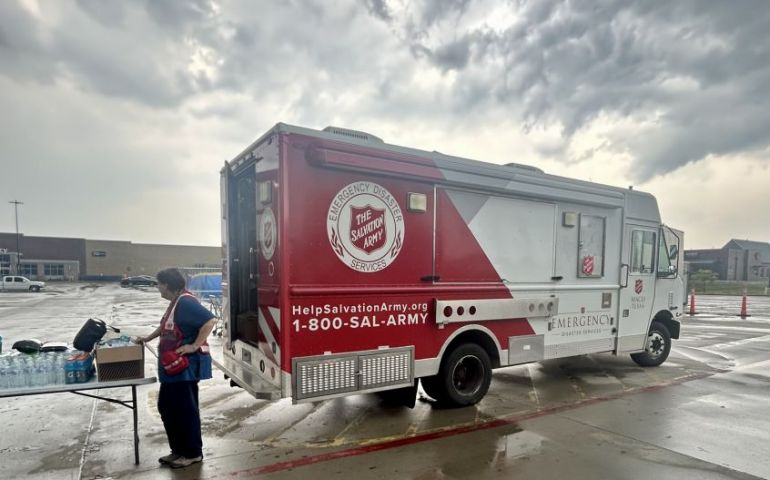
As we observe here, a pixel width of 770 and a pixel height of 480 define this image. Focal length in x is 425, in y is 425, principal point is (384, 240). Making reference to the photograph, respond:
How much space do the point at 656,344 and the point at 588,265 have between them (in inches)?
109

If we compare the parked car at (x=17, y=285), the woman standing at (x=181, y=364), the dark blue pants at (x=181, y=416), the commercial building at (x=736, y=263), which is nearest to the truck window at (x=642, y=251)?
the woman standing at (x=181, y=364)

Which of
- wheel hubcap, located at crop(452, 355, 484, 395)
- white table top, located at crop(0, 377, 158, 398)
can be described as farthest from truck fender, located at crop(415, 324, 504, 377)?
white table top, located at crop(0, 377, 158, 398)

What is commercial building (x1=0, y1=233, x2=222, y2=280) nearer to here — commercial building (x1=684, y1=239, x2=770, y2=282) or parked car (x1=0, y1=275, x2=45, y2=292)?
parked car (x1=0, y1=275, x2=45, y2=292)

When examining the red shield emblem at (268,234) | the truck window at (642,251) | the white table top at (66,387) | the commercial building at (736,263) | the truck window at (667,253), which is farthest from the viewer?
the commercial building at (736,263)

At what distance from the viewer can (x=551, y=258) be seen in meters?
5.84

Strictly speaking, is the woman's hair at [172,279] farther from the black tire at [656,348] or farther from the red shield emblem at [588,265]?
the black tire at [656,348]

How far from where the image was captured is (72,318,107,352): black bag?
149 inches

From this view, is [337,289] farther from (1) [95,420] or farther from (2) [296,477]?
(1) [95,420]

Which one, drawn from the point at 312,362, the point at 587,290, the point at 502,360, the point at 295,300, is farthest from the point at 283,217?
the point at 587,290

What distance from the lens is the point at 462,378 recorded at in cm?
534

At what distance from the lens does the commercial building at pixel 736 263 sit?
209ft

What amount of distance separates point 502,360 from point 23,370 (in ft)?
16.0

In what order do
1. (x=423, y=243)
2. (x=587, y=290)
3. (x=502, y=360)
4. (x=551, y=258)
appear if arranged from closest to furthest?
(x=423, y=243) → (x=502, y=360) → (x=551, y=258) → (x=587, y=290)

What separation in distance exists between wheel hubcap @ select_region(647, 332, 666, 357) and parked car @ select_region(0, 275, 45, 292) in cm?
4387
